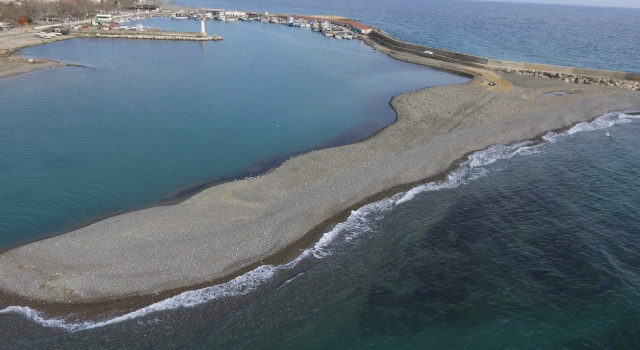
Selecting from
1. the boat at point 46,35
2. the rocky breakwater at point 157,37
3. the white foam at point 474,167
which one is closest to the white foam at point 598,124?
the white foam at point 474,167

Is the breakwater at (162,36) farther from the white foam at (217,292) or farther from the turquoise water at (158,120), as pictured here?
the white foam at (217,292)

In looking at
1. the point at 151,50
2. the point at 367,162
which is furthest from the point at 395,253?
the point at 151,50

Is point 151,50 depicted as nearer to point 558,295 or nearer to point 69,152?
point 69,152

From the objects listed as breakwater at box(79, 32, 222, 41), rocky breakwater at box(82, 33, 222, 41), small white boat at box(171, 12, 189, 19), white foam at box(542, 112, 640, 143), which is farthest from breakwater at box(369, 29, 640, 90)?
small white boat at box(171, 12, 189, 19)

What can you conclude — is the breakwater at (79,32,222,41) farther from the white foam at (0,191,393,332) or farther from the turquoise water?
the white foam at (0,191,393,332)

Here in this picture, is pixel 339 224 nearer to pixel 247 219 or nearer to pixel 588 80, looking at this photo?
pixel 247 219

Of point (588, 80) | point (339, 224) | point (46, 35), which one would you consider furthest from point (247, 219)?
point (46, 35)
